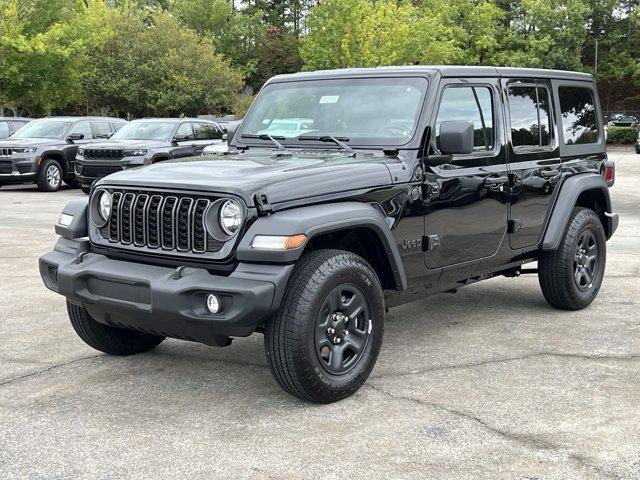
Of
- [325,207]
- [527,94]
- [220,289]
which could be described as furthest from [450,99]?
[220,289]

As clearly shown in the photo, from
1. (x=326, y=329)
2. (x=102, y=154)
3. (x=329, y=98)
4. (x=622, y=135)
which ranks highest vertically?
(x=329, y=98)

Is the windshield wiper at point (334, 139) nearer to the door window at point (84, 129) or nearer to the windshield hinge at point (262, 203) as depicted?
the windshield hinge at point (262, 203)

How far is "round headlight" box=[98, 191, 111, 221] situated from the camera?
4.73 metres

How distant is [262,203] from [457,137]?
138 centimetres

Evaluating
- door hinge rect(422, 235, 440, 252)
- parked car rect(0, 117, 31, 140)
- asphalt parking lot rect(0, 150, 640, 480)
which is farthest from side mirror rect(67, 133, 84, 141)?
door hinge rect(422, 235, 440, 252)

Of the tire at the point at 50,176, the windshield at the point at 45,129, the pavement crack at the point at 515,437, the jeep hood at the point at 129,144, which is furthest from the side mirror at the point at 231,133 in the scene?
the windshield at the point at 45,129

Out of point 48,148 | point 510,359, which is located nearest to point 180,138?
point 48,148

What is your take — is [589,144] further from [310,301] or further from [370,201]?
[310,301]

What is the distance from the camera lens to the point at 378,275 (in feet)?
16.2

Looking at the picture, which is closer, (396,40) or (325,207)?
(325,207)

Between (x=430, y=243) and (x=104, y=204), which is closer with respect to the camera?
(x=104, y=204)

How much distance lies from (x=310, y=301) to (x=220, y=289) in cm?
46

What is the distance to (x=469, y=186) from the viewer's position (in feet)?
17.8

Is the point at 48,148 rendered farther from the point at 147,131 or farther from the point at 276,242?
the point at 276,242
